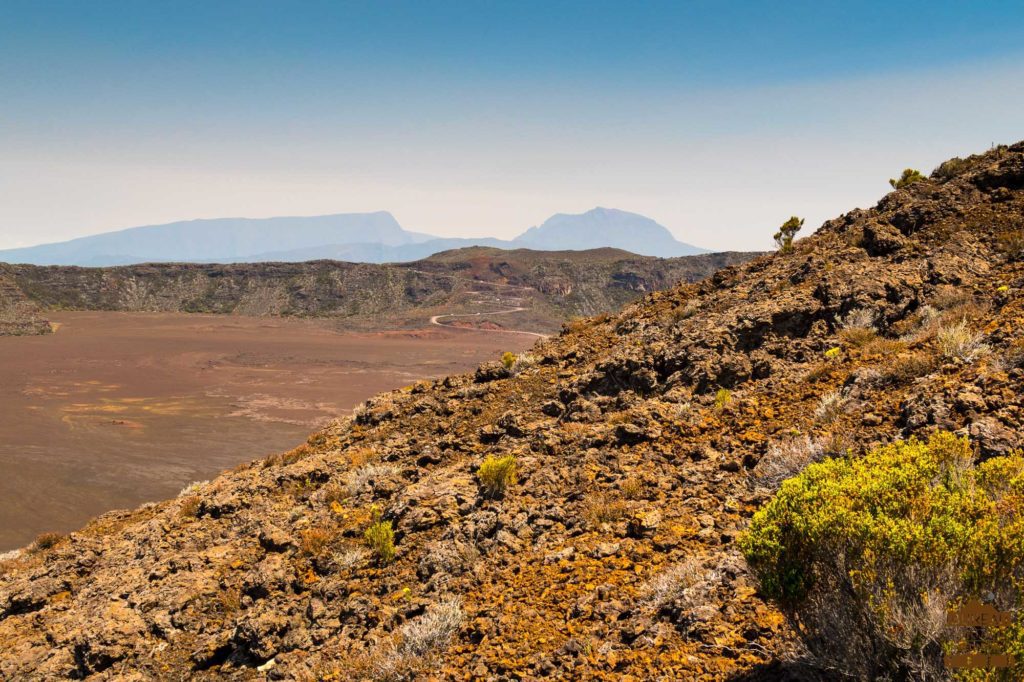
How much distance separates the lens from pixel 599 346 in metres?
13.1

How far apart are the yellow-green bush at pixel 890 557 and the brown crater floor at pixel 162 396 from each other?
78.6ft

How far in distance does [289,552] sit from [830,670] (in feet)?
24.3

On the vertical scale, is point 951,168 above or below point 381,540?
above

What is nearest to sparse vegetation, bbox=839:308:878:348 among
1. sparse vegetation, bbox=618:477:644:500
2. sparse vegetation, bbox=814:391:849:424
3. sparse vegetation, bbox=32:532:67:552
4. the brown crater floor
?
sparse vegetation, bbox=814:391:849:424

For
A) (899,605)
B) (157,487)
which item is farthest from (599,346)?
(157,487)

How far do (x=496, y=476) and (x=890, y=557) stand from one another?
567 centimetres

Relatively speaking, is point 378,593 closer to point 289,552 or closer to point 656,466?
point 289,552

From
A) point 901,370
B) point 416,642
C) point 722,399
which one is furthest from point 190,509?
point 901,370

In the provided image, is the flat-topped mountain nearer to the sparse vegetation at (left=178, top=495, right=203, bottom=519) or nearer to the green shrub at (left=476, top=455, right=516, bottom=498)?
the sparse vegetation at (left=178, top=495, right=203, bottom=519)

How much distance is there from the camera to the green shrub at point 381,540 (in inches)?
286

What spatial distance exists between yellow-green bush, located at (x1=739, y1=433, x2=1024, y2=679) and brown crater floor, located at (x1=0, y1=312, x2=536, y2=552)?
23950 mm

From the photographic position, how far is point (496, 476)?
8.12m

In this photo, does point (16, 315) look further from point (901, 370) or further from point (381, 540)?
point (901, 370)

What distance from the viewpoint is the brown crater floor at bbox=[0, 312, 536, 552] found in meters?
23.7
